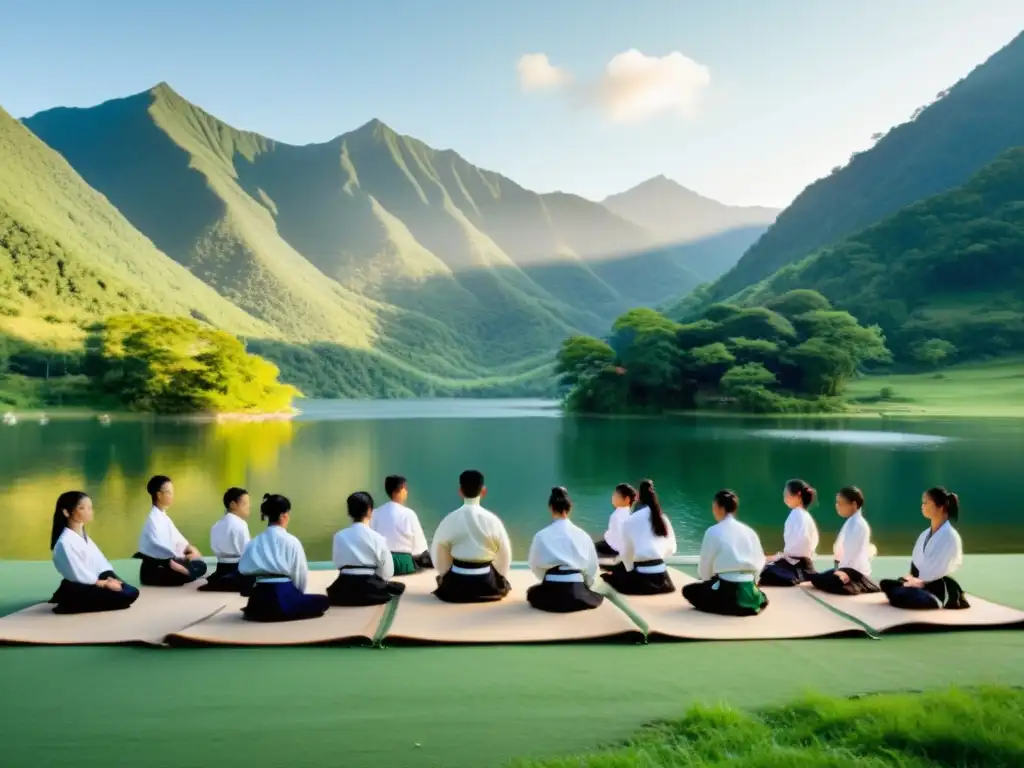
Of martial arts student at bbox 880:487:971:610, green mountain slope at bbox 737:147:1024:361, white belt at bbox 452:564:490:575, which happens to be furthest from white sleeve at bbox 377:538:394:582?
green mountain slope at bbox 737:147:1024:361

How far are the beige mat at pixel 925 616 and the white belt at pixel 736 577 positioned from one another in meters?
0.62

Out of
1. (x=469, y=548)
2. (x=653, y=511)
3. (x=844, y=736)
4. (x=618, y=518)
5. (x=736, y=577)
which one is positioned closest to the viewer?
(x=844, y=736)

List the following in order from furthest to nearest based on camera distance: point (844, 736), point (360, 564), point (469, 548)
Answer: point (469, 548) → point (360, 564) → point (844, 736)

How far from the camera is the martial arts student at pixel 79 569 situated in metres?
4.78

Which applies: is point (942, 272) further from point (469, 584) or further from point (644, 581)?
point (469, 584)

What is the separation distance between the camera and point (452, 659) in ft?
13.6

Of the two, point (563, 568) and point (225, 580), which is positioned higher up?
point (563, 568)

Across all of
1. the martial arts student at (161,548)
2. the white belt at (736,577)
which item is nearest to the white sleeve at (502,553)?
the white belt at (736,577)

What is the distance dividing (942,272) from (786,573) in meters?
70.1

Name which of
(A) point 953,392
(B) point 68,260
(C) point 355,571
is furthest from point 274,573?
(B) point 68,260

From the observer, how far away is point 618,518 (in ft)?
20.8

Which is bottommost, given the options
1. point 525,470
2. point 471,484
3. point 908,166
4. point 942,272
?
point 525,470

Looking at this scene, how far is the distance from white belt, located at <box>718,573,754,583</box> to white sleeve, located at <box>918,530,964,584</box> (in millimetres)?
1126

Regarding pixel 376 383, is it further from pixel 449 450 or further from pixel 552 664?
pixel 552 664
